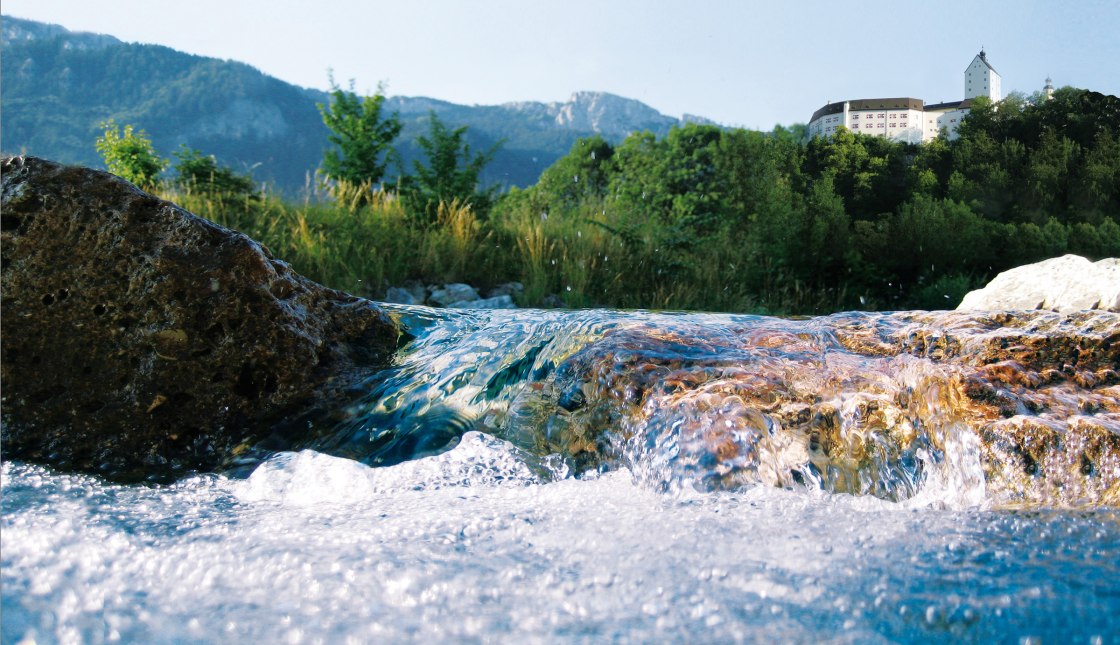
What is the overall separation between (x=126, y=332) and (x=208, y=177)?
18.8ft

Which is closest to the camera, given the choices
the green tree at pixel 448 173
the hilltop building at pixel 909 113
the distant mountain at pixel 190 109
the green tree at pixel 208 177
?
the hilltop building at pixel 909 113

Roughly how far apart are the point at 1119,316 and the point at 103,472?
3.22 metres

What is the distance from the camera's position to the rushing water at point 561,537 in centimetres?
111

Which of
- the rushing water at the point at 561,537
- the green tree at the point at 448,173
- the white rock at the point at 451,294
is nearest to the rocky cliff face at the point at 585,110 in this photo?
the green tree at the point at 448,173

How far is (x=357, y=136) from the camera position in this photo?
8742 mm

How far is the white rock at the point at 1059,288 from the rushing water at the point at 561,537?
2159 mm

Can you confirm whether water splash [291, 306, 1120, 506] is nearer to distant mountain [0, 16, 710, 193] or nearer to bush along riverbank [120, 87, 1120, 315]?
bush along riverbank [120, 87, 1120, 315]

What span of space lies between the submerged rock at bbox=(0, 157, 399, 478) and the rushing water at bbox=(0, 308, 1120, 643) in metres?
0.21

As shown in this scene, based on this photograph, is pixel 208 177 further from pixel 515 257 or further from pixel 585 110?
pixel 585 110

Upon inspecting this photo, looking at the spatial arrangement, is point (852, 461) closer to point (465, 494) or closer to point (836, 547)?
point (836, 547)

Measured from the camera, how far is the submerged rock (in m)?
2.25

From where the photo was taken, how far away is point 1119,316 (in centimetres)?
248

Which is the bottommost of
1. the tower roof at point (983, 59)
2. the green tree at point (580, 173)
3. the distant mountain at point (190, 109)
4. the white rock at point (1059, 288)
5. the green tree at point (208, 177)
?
the white rock at point (1059, 288)

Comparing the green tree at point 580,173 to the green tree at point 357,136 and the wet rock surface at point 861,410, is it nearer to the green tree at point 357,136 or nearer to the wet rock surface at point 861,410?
the green tree at point 357,136
